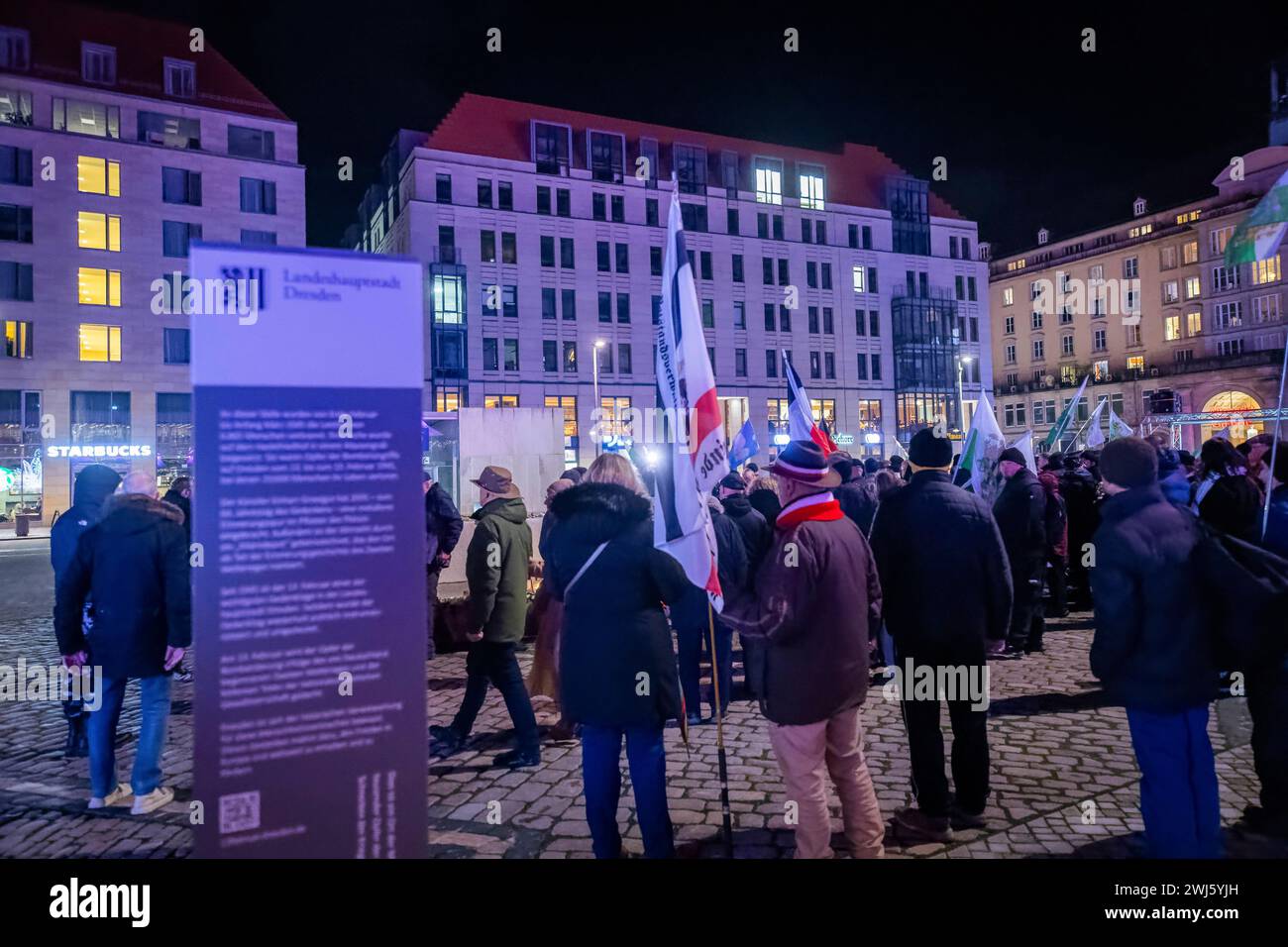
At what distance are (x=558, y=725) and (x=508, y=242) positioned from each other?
45.7 metres

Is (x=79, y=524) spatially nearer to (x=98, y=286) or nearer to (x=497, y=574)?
(x=497, y=574)

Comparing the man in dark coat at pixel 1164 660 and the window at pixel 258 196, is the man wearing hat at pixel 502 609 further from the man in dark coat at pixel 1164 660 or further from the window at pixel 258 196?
the window at pixel 258 196

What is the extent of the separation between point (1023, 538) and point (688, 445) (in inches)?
232

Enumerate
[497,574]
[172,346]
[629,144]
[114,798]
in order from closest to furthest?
[114,798] → [497,574] → [172,346] → [629,144]

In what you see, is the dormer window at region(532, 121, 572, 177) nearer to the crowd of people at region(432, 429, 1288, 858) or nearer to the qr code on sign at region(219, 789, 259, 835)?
the crowd of people at region(432, 429, 1288, 858)

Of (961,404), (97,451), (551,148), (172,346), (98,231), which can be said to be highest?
(551,148)

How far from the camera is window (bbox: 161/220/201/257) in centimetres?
4262

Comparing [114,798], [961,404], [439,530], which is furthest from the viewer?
[961,404]

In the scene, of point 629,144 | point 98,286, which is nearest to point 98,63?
point 98,286

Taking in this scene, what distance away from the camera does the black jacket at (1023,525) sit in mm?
9023

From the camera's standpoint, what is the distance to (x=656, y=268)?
173 feet

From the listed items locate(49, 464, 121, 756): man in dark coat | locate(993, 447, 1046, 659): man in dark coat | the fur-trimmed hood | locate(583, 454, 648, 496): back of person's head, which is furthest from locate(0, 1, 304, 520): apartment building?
the fur-trimmed hood
